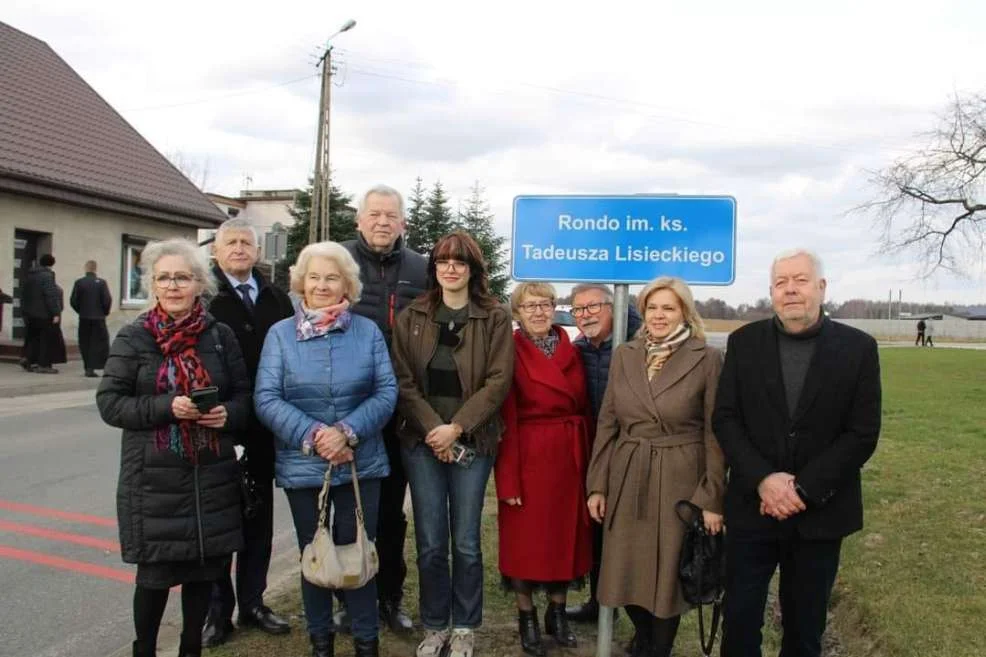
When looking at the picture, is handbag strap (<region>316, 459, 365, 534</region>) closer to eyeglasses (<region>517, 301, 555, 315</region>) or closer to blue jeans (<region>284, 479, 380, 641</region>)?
blue jeans (<region>284, 479, 380, 641</region>)

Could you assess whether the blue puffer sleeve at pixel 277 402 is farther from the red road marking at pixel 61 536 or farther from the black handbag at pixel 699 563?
the red road marking at pixel 61 536

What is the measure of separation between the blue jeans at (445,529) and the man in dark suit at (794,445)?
45.1 inches

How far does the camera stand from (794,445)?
128 inches

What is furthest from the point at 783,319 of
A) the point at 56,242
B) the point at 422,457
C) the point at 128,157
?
the point at 128,157

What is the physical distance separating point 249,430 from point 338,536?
74 cm

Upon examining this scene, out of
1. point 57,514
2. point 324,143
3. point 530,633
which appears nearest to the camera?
point 530,633

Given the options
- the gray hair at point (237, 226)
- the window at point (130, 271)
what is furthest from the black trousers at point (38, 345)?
the gray hair at point (237, 226)

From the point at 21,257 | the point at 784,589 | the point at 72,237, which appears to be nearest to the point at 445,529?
the point at 784,589

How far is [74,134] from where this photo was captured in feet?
64.7

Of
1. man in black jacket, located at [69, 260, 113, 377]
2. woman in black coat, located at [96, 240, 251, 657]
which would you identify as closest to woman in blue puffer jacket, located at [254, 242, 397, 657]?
woman in black coat, located at [96, 240, 251, 657]

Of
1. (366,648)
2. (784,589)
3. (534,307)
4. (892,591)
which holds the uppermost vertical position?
(534,307)

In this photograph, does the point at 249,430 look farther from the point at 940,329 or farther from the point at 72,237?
the point at 940,329

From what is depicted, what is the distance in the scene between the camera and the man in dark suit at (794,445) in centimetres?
318

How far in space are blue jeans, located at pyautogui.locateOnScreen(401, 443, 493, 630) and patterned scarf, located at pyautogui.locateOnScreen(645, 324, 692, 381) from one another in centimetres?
87
